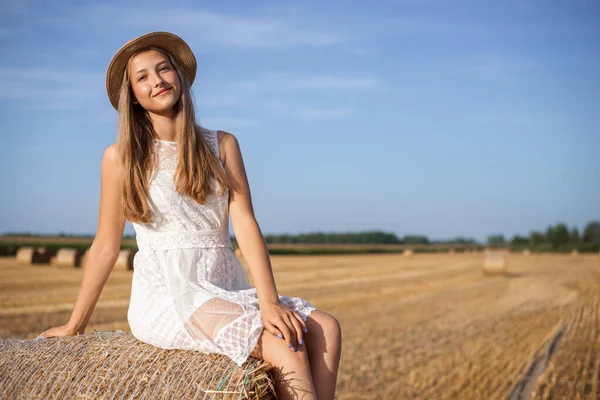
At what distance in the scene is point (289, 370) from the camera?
244cm

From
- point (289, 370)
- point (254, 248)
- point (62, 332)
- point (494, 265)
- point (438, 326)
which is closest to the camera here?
point (289, 370)

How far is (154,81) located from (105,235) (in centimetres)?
70

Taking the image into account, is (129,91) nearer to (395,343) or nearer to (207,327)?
(207,327)

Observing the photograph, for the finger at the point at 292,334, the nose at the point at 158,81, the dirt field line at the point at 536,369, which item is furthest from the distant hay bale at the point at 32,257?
the finger at the point at 292,334

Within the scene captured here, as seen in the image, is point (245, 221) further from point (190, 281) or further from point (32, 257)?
point (32, 257)

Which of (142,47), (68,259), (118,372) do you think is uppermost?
(142,47)

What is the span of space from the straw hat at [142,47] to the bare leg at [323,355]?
4.46ft

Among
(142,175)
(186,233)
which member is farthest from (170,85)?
(186,233)

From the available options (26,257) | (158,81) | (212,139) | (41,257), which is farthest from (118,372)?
(41,257)

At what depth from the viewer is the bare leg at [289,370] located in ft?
7.94

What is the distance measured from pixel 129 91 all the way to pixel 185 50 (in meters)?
0.32

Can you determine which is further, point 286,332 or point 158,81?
point 158,81

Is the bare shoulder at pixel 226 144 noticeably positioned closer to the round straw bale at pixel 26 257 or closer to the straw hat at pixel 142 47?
the straw hat at pixel 142 47

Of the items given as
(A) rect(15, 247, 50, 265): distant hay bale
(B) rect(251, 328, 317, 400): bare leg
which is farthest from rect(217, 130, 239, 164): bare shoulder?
(A) rect(15, 247, 50, 265): distant hay bale
